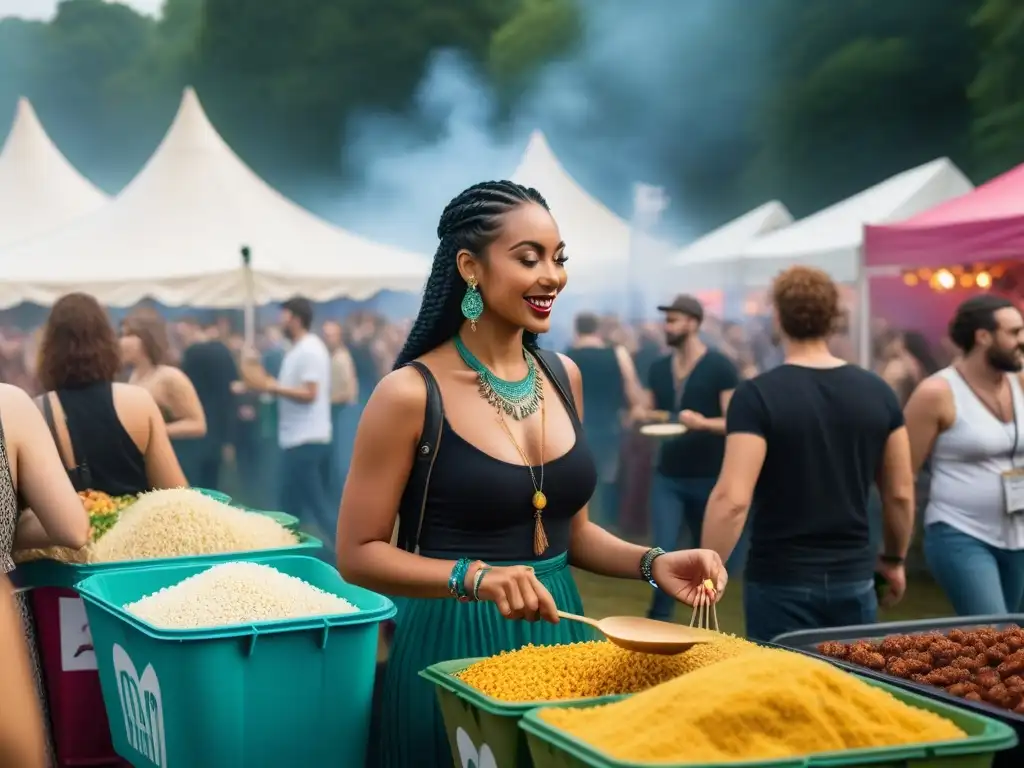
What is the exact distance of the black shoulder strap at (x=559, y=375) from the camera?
281cm

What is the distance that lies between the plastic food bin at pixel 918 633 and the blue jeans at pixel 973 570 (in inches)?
55.1

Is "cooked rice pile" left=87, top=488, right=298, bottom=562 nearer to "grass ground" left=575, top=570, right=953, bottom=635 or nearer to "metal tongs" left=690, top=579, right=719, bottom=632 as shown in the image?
"metal tongs" left=690, top=579, right=719, bottom=632

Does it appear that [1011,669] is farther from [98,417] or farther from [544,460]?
[98,417]

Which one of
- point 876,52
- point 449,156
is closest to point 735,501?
point 876,52

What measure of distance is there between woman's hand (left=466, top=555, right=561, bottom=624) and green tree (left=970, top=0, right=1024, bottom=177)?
2157 cm

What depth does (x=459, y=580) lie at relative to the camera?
238 centimetres

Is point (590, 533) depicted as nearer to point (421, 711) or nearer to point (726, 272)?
point (421, 711)

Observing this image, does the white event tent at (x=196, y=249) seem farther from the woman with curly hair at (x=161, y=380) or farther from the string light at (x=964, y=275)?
the string light at (x=964, y=275)

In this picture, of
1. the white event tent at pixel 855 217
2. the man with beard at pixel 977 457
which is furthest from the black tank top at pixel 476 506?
the white event tent at pixel 855 217

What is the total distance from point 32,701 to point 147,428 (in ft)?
11.1

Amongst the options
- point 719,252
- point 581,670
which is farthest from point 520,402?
point 719,252

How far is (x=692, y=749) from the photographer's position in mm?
1736

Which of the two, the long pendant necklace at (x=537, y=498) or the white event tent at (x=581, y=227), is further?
the white event tent at (x=581, y=227)

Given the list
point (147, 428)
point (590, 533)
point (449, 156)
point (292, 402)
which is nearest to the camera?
point (590, 533)
